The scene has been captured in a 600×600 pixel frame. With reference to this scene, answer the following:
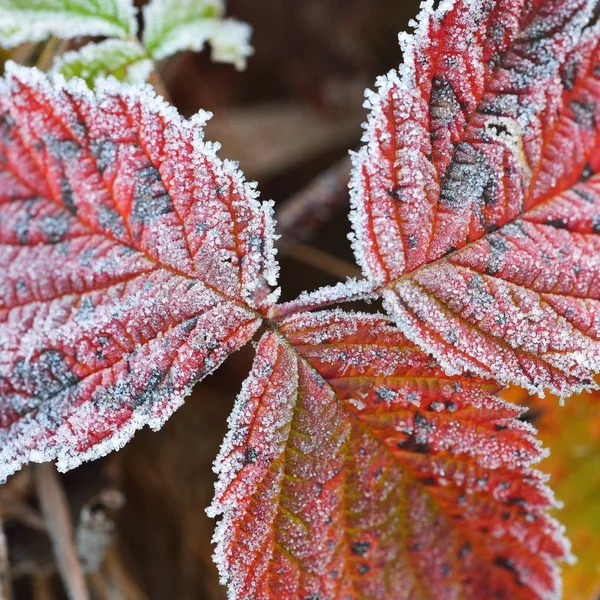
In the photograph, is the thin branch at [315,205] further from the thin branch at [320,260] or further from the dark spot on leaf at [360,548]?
the dark spot on leaf at [360,548]

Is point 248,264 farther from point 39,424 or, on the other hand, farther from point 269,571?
point 269,571

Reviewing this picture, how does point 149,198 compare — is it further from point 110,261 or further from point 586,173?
point 586,173

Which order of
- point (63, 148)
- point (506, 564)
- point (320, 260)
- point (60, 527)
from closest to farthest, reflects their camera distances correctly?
point (63, 148) → point (506, 564) → point (60, 527) → point (320, 260)

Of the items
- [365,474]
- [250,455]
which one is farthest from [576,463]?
[250,455]

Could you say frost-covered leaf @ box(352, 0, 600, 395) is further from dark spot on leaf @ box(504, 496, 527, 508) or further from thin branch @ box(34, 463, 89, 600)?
thin branch @ box(34, 463, 89, 600)

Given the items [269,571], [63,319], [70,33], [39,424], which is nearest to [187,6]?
[70,33]

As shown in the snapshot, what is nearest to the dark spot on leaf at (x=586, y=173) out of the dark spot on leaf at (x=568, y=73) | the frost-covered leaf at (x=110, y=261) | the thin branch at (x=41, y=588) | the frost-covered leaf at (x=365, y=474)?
the dark spot on leaf at (x=568, y=73)
